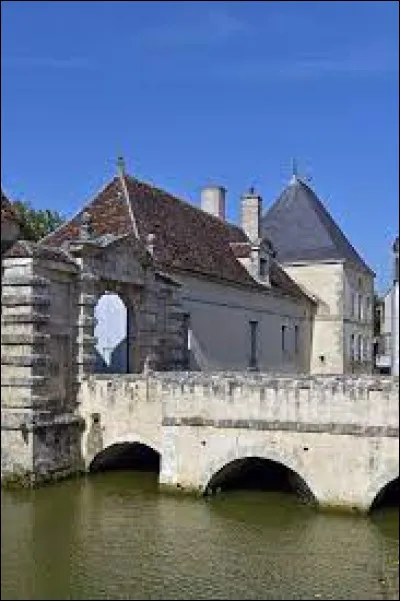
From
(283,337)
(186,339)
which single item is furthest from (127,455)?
(283,337)

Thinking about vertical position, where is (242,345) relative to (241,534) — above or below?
above

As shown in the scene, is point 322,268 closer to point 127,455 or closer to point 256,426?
point 127,455

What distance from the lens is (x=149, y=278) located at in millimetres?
18609

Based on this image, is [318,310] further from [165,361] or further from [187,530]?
[187,530]

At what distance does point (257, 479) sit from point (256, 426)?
7.32 ft

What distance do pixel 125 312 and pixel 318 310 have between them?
13.0 metres

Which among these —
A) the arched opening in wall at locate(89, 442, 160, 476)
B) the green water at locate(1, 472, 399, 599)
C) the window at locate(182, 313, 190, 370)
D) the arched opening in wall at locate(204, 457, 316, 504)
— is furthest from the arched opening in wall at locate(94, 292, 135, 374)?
the green water at locate(1, 472, 399, 599)

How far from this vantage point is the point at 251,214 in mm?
29094

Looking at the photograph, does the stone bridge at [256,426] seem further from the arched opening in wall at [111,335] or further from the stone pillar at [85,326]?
the arched opening in wall at [111,335]

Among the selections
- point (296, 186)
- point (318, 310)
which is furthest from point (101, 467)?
point (296, 186)

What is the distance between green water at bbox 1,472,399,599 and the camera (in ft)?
29.4

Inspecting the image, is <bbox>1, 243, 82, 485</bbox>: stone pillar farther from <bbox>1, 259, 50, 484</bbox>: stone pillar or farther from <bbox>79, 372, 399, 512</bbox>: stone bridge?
<bbox>79, 372, 399, 512</bbox>: stone bridge

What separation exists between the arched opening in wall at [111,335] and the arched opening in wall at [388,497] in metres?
6.99

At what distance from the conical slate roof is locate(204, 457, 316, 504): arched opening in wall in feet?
49.0
